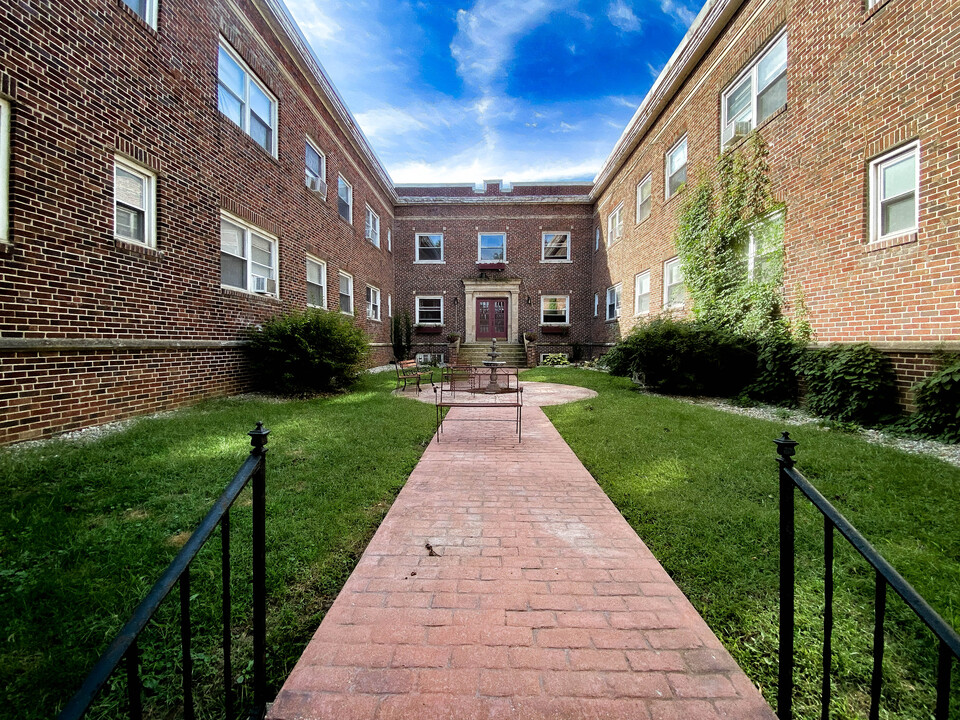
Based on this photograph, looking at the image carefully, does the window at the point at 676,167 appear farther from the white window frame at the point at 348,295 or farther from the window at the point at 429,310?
the window at the point at 429,310

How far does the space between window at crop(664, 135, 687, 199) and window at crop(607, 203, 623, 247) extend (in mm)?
4041

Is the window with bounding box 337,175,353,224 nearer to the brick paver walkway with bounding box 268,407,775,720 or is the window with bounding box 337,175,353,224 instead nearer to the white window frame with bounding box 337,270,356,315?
the white window frame with bounding box 337,270,356,315

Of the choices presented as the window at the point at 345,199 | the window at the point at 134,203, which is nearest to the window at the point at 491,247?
the window at the point at 345,199

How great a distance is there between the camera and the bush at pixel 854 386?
5539 mm

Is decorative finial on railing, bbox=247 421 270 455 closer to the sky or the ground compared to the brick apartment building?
closer to the ground

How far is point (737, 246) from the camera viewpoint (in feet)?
29.1

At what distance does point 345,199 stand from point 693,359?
12.0 meters

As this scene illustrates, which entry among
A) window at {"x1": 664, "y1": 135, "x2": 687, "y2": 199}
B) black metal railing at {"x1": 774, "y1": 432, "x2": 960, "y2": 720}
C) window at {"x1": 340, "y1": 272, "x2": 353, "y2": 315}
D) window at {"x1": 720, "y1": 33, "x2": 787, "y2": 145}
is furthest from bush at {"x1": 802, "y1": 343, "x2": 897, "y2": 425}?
window at {"x1": 340, "y1": 272, "x2": 353, "y2": 315}

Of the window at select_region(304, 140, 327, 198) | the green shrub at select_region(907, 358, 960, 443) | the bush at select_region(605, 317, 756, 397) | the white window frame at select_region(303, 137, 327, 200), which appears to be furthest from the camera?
the window at select_region(304, 140, 327, 198)

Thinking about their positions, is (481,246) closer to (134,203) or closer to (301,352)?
(301,352)

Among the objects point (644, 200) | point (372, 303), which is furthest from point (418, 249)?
point (644, 200)

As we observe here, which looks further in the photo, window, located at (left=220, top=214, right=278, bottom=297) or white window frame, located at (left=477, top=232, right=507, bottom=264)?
white window frame, located at (left=477, top=232, right=507, bottom=264)

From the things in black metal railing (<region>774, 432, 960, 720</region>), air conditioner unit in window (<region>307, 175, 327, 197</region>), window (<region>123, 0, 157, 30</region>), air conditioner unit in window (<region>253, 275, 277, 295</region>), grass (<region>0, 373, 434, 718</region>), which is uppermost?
window (<region>123, 0, 157, 30</region>)

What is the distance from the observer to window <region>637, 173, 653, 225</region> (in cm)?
1352
